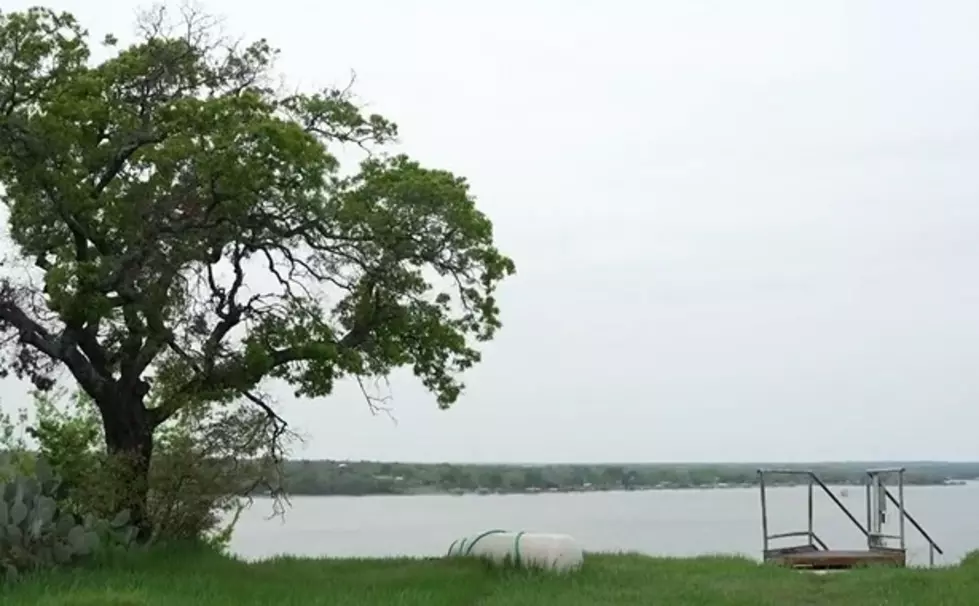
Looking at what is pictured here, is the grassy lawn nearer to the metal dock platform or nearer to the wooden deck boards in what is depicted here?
the wooden deck boards

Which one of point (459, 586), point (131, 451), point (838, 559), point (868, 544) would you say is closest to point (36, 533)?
point (131, 451)

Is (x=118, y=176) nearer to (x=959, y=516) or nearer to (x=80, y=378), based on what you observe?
(x=80, y=378)

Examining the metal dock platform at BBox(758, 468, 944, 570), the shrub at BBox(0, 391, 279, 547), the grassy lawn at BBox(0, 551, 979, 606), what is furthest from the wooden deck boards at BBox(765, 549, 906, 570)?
the shrub at BBox(0, 391, 279, 547)

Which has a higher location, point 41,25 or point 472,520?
point 41,25

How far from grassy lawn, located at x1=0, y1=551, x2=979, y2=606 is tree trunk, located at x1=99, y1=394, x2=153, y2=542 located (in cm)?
81

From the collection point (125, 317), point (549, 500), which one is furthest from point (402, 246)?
point (549, 500)

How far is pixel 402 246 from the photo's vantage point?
48.8 ft

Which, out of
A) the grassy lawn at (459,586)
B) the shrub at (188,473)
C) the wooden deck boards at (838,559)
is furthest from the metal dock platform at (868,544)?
the shrub at (188,473)

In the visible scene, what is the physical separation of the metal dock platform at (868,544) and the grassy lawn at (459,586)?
2358mm

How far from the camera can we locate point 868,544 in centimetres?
1784

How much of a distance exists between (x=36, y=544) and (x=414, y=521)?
36.8 meters

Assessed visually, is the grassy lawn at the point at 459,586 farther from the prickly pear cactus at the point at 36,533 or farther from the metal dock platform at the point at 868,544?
the metal dock platform at the point at 868,544

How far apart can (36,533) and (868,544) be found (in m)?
11.4

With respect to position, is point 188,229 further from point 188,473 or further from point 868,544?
point 868,544
